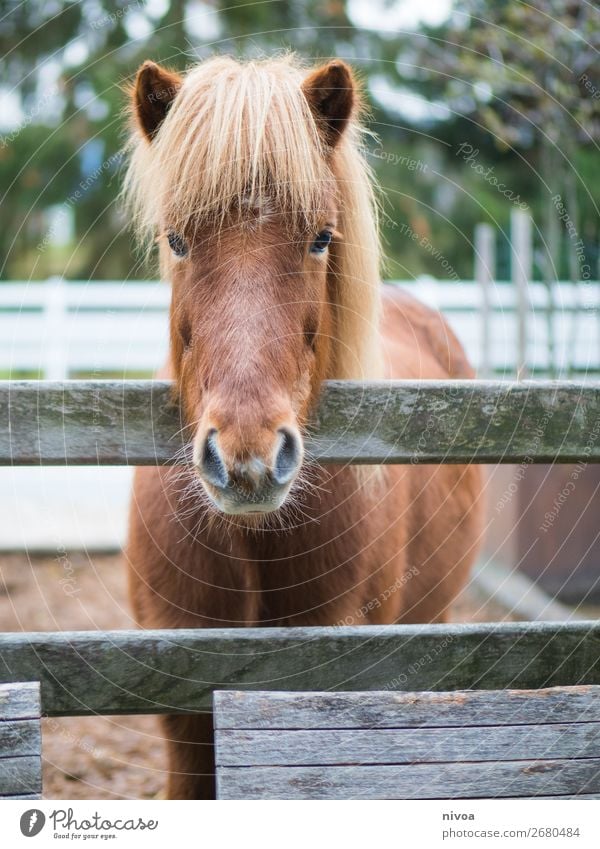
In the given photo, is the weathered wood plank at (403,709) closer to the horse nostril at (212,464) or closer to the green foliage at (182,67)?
the horse nostril at (212,464)

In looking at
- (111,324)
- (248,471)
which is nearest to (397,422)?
(248,471)

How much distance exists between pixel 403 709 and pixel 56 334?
935 centimetres

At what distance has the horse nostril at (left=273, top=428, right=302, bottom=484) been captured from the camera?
2.29 meters

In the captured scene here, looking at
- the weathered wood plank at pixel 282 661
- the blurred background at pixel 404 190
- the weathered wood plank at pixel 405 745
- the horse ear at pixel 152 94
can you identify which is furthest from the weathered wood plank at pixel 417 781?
the blurred background at pixel 404 190

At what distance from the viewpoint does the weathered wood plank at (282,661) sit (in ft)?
8.23

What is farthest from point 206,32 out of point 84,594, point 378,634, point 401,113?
point 378,634

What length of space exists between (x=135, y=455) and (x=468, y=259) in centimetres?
1232

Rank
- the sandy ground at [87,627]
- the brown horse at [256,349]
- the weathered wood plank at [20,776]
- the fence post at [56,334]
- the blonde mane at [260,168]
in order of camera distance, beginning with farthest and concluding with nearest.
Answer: the fence post at [56,334] → the sandy ground at [87,627] → the blonde mane at [260,168] → the brown horse at [256,349] → the weathered wood plank at [20,776]

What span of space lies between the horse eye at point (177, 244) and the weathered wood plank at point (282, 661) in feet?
3.93

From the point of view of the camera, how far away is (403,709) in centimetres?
225

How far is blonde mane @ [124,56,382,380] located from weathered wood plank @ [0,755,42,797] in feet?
5.22

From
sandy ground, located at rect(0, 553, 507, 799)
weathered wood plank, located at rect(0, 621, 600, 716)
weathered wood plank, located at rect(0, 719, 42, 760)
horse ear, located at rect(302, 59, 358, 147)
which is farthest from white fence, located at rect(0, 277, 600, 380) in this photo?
weathered wood plank, located at rect(0, 719, 42, 760)

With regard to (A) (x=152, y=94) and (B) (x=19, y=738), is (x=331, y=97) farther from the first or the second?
(B) (x=19, y=738)
